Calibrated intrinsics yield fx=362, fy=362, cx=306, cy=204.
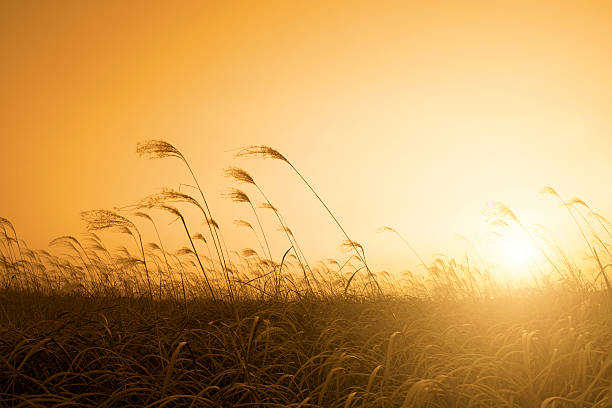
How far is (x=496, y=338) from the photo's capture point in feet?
9.66

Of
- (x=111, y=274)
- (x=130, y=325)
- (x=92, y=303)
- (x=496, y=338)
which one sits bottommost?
(x=496, y=338)

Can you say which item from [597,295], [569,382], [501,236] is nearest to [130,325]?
[569,382]

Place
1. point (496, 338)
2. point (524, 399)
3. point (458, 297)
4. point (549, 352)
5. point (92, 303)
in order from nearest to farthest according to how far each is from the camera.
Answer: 1. point (524, 399)
2. point (549, 352)
3. point (496, 338)
4. point (92, 303)
5. point (458, 297)

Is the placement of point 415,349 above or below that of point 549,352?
above

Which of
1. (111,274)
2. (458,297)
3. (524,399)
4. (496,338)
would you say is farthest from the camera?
(111,274)

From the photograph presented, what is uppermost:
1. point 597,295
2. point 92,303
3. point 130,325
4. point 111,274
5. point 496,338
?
point 111,274

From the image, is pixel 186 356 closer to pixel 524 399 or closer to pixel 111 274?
pixel 524 399

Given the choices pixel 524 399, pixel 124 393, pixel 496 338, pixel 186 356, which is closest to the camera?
pixel 124 393

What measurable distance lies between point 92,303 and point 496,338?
205 inches

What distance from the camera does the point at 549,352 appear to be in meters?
2.70

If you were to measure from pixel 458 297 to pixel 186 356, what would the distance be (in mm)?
4525

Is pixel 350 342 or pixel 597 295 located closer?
pixel 350 342

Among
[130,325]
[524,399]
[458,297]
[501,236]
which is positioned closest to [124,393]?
[130,325]

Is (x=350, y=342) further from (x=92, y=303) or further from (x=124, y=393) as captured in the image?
(x=92, y=303)
